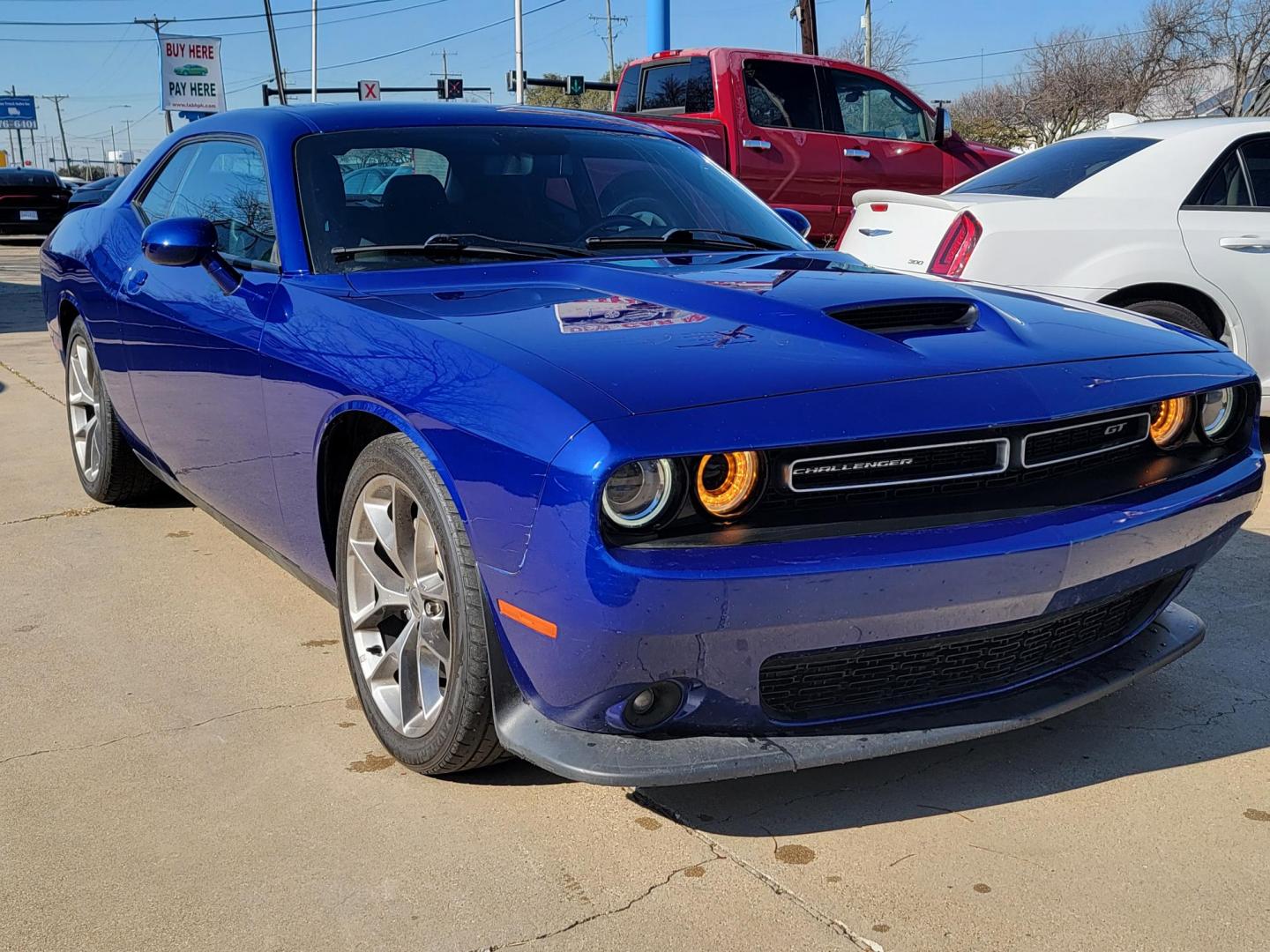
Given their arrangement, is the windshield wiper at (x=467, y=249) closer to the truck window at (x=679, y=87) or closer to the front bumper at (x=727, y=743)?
the front bumper at (x=727, y=743)

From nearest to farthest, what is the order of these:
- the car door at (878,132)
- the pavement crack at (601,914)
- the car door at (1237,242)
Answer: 1. the pavement crack at (601,914)
2. the car door at (1237,242)
3. the car door at (878,132)

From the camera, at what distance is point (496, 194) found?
3.52 meters

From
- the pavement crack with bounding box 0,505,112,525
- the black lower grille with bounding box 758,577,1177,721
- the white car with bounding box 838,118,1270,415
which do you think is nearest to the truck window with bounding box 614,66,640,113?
the white car with bounding box 838,118,1270,415

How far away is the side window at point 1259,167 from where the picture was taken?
A: 5.84 m

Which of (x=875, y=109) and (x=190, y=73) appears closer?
(x=875, y=109)

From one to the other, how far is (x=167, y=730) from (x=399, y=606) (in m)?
0.70

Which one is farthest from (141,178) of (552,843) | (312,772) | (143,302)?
(552,843)

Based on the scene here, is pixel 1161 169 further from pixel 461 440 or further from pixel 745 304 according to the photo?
pixel 461 440

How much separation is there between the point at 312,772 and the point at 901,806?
125 centimetres

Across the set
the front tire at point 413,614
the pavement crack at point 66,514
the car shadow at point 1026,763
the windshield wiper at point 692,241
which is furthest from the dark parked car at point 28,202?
the car shadow at point 1026,763

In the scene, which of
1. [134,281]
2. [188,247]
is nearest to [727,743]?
[188,247]

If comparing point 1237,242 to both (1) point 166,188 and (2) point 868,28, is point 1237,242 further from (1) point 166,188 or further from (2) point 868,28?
(2) point 868,28

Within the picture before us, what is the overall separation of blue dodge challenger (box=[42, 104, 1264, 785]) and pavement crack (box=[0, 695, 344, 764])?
29 centimetres

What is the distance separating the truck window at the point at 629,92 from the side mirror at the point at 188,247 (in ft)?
27.4
